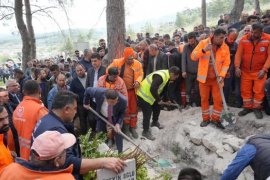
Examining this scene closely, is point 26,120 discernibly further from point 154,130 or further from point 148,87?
point 154,130

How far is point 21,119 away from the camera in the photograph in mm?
3732

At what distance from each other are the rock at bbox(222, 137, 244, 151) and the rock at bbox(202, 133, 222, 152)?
0.48 feet

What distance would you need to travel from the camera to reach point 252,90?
21.8 feet

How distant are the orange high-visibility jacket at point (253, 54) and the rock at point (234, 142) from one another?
4.64 feet

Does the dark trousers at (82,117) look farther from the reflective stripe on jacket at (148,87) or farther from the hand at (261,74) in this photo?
the hand at (261,74)

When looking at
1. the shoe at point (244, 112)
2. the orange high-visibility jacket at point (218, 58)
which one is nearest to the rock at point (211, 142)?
the shoe at point (244, 112)

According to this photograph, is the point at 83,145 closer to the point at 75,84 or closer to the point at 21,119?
the point at 21,119

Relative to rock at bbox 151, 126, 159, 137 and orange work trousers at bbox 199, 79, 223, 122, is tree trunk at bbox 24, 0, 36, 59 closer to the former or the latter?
rock at bbox 151, 126, 159, 137

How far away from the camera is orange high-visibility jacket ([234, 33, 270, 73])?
248 inches

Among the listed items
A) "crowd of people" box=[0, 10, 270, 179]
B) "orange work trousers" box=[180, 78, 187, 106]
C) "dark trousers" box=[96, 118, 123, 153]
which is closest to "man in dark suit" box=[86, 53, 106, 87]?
"crowd of people" box=[0, 10, 270, 179]

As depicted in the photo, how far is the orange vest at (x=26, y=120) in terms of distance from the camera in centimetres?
369

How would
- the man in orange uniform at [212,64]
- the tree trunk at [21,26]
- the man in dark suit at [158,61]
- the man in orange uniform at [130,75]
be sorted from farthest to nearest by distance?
the tree trunk at [21,26]
the man in dark suit at [158,61]
the man in orange uniform at [130,75]
the man in orange uniform at [212,64]

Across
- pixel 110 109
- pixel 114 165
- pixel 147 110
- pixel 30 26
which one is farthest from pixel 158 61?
pixel 30 26

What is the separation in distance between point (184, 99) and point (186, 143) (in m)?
1.45
